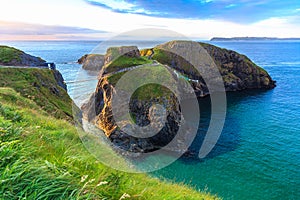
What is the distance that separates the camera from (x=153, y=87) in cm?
5731

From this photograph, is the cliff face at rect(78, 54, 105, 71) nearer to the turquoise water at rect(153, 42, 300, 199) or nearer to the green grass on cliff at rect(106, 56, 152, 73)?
the green grass on cliff at rect(106, 56, 152, 73)

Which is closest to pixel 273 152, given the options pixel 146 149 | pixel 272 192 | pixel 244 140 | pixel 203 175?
pixel 244 140

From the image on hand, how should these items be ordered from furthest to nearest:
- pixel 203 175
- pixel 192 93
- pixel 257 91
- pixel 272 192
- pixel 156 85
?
pixel 257 91 → pixel 192 93 → pixel 156 85 → pixel 203 175 → pixel 272 192

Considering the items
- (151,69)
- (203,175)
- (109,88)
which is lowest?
(203,175)

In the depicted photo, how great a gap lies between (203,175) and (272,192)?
31.7 ft

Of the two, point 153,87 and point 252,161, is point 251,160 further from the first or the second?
point 153,87

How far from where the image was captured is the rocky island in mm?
45431

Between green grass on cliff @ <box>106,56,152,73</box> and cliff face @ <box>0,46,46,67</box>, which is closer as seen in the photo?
cliff face @ <box>0,46,46,67</box>

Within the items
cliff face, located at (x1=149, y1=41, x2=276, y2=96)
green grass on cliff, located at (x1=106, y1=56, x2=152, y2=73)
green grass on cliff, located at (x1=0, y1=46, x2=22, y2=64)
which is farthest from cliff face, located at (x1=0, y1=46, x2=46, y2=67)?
cliff face, located at (x1=149, y1=41, x2=276, y2=96)

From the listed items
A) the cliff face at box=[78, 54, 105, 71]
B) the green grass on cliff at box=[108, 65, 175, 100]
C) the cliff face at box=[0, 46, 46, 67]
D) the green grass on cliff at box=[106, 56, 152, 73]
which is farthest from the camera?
the cliff face at box=[78, 54, 105, 71]

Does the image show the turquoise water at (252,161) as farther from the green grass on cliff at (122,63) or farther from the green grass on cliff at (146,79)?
the green grass on cliff at (122,63)

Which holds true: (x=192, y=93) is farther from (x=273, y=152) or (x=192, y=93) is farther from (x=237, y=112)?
(x=273, y=152)

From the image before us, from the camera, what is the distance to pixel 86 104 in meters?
65.8

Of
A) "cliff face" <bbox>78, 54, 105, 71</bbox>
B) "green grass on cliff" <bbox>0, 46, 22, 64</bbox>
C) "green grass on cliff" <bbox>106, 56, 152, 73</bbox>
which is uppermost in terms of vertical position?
"green grass on cliff" <bbox>0, 46, 22, 64</bbox>
